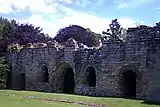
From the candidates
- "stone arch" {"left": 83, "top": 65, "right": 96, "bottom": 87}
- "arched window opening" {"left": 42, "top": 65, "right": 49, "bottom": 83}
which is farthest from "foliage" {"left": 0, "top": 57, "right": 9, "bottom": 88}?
"stone arch" {"left": 83, "top": 65, "right": 96, "bottom": 87}

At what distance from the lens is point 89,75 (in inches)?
1133

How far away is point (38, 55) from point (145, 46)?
12.2 meters

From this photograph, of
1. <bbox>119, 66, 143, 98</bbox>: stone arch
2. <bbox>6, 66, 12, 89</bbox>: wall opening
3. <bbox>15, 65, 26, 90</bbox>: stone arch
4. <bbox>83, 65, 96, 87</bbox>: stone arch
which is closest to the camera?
<bbox>119, 66, 143, 98</bbox>: stone arch

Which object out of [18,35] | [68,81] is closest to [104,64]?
[68,81]

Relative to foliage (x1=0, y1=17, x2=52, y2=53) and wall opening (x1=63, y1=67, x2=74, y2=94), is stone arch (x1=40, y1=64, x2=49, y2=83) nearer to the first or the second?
wall opening (x1=63, y1=67, x2=74, y2=94)

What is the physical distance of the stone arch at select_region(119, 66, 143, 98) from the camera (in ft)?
79.8

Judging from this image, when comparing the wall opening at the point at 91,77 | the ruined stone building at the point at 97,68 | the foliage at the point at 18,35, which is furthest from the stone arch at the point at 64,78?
the foliage at the point at 18,35

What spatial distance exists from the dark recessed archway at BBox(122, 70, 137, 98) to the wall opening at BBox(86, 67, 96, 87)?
12.2 ft

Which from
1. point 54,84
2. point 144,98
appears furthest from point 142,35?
point 54,84

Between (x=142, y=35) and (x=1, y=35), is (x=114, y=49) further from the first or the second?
(x=1, y=35)

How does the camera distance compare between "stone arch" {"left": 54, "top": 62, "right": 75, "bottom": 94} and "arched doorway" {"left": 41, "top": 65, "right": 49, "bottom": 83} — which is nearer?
"stone arch" {"left": 54, "top": 62, "right": 75, "bottom": 94}

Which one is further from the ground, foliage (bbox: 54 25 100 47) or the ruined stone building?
foliage (bbox: 54 25 100 47)

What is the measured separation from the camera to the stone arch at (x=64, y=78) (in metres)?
31.0

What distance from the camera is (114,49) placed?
84.8 feet
